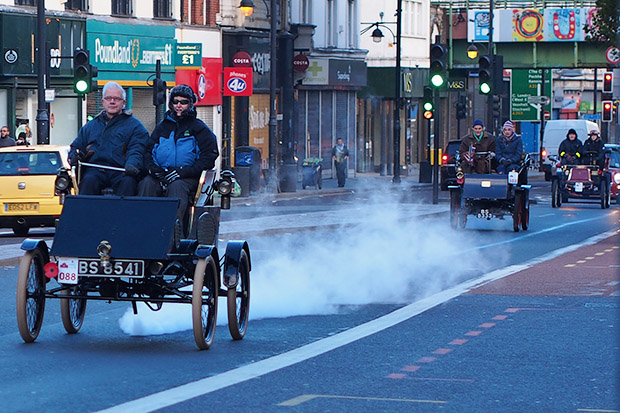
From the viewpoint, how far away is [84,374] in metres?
9.02

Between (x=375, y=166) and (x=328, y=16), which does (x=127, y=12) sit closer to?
(x=328, y=16)

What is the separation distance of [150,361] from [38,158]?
14.2m

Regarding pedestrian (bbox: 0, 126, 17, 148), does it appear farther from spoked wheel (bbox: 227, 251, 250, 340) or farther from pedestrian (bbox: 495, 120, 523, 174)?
spoked wheel (bbox: 227, 251, 250, 340)

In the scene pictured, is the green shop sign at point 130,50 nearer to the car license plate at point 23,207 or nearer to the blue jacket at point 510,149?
the blue jacket at point 510,149

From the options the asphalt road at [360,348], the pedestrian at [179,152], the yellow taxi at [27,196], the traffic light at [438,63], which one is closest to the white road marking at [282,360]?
the asphalt road at [360,348]

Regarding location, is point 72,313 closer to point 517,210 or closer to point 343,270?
point 343,270

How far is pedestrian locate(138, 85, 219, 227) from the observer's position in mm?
10812

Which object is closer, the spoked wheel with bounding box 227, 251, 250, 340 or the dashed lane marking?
the dashed lane marking

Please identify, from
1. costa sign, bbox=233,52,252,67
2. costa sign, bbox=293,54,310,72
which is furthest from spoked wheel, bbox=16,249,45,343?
costa sign, bbox=293,54,310,72

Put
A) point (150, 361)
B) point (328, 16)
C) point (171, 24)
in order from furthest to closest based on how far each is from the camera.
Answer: point (328, 16) → point (171, 24) → point (150, 361)

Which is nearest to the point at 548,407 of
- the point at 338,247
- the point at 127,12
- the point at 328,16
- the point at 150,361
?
the point at 150,361

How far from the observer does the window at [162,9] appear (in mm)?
43500

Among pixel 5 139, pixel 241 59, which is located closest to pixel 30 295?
pixel 5 139

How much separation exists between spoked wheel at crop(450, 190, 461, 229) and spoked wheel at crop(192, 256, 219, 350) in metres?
15.0
